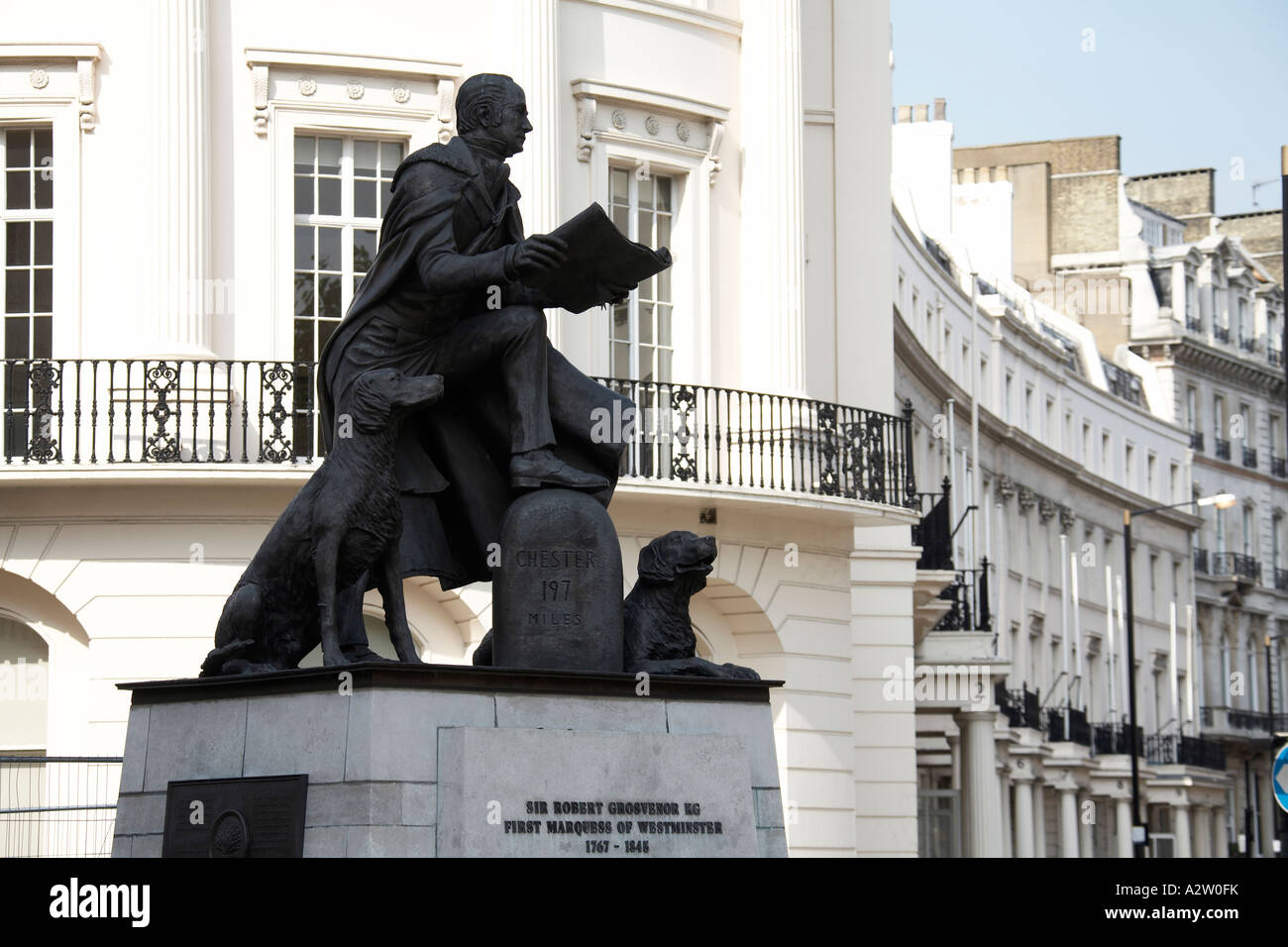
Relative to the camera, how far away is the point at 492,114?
11719 mm

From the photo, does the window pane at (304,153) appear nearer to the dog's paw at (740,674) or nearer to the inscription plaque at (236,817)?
the dog's paw at (740,674)

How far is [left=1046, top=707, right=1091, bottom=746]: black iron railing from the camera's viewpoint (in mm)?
63656

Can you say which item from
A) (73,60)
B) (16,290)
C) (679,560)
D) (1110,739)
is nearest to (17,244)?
(16,290)

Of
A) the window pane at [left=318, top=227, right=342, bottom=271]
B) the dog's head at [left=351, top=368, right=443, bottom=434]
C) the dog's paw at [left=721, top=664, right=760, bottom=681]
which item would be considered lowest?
the dog's paw at [left=721, top=664, right=760, bottom=681]

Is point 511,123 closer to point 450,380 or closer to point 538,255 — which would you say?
point 538,255

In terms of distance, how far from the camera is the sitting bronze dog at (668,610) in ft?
37.3

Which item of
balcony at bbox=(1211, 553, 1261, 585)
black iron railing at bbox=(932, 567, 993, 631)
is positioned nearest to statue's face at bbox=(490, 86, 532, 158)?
black iron railing at bbox=(932, 567, 993, 631)

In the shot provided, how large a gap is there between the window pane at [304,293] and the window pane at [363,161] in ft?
3.90

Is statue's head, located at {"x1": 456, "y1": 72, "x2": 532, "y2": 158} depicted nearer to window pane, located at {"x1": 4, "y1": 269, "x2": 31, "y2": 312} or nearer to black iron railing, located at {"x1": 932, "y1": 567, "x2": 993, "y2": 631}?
window pane, located at {"x1": 4, "y1": 269, "x2": 31, "y2": 312}

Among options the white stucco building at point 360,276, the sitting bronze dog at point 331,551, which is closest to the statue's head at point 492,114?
the sitting bronze dog at point 331,551

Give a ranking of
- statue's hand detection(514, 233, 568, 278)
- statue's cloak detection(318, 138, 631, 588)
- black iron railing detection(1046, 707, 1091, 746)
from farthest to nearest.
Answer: black iron railing detection(1046, 707, 1091, 746) < statue's cloak detection(318, 138, 631, 588) < statue's hand detection(514, 233, 568, 278)

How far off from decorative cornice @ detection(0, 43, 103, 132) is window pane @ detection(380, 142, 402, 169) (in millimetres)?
2876

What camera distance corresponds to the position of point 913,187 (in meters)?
61.7
